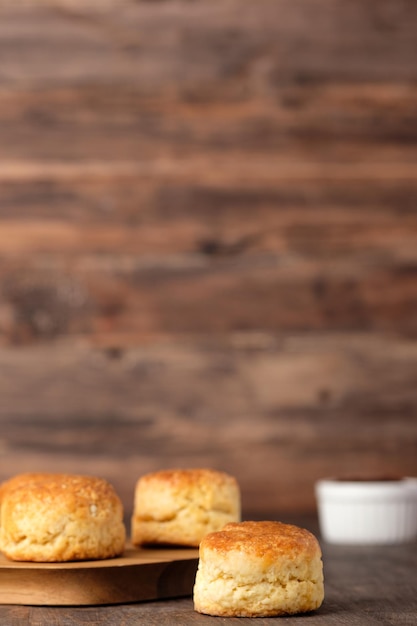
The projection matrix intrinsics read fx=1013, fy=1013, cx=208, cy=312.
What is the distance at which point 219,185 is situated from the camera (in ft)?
8.63

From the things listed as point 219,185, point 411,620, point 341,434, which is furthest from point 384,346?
point 411,620

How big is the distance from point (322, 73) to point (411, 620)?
1843 mm

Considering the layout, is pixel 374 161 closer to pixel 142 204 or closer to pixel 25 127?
pixel 142 204

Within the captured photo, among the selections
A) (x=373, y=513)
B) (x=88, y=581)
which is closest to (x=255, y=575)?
(x=88, y=581)

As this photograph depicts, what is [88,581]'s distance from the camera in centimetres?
119

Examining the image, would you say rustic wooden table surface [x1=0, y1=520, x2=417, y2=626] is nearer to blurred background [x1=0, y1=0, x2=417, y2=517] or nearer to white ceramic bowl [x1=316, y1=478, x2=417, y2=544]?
white ceramic bowl [x1=316, y1=478, x2=417, y2=544]

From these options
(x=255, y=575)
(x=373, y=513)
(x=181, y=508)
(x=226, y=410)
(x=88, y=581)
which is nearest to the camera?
(x=255, y=575)

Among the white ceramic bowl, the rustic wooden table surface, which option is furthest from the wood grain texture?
the rustic wooden table surface

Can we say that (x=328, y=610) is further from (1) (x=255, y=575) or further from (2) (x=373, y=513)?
(2) (x=373, y=513)

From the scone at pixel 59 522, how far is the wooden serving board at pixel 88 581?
2cm

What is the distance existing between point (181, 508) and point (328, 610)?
0.29 m

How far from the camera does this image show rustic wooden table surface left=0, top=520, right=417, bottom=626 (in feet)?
3.61

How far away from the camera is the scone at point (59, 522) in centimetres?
123

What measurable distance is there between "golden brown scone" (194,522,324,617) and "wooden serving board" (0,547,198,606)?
0.12 m
